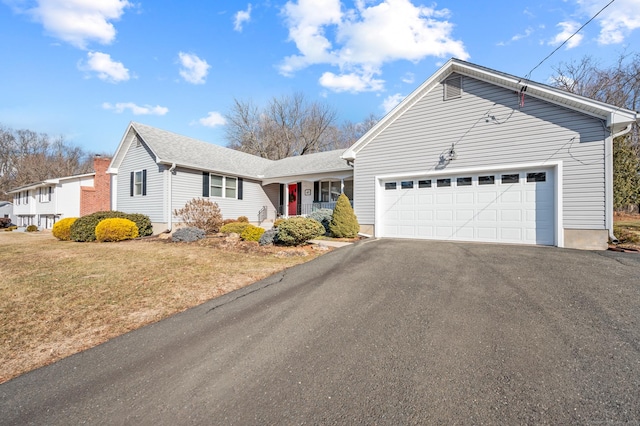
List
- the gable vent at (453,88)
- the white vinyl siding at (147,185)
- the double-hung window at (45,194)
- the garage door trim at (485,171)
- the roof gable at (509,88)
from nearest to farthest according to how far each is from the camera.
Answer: the roof gable at (509,88) < the garage door trim at (485,171) < the gable vent at (453,88) < the white vinyl siding at (147,185) < the double-hung window at (45,194)

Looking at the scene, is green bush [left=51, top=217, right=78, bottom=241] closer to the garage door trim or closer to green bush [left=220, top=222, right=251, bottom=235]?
green bush [left=220, top=222, right=251, bottom=235]

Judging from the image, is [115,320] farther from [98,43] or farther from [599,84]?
[599,84]

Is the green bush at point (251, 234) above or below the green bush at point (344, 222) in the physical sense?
below

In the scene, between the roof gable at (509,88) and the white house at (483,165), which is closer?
the roof gable at (509,88)

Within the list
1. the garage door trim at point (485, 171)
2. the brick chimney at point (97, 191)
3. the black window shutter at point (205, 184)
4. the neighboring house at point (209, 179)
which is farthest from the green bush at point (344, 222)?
the brick chimney at point (97, 191)

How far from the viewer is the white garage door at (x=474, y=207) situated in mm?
8445

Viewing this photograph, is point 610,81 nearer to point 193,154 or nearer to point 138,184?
point 193,154

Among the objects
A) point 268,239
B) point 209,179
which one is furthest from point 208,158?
point 268,239

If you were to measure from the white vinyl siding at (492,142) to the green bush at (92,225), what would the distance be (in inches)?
422

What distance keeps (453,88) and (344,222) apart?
6299mm

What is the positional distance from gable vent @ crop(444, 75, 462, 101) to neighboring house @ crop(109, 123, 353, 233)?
5650 mm

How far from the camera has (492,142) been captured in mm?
9102

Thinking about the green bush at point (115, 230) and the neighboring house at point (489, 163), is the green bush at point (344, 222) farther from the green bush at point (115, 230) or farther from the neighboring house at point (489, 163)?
the green bush at point (115, 230)

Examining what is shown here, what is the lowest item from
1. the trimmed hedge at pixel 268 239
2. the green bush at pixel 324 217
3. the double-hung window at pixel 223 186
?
the trimmed hedge at pixel 268 239
